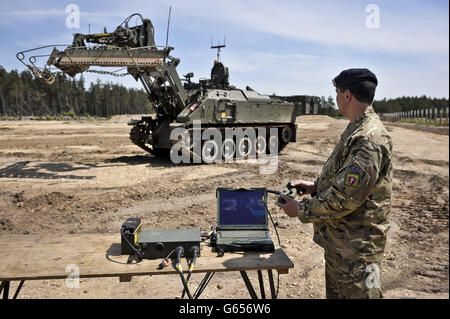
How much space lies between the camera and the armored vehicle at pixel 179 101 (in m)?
9.19

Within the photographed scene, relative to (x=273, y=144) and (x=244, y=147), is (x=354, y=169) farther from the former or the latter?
(x=273, y=144)

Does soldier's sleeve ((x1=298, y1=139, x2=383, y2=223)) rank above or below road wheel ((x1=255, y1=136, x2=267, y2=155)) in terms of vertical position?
above

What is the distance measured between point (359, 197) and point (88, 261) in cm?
175

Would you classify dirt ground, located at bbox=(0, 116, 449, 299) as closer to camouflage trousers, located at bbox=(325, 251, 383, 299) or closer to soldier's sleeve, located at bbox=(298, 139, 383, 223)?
camouflage trousers, located at bbox=(325, 251, 383, 299)

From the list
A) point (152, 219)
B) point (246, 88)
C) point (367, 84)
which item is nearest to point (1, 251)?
point (367, 84)

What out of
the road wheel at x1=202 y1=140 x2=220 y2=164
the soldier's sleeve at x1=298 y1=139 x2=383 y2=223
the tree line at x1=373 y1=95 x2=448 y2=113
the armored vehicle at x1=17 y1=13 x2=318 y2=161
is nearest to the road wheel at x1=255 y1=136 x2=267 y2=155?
the armored vehicle at x1=17 y1=13 x2=318 y2=161

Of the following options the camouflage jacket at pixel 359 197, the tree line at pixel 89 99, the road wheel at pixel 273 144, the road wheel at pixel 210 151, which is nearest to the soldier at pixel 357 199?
the camouflage jacket at pixel 359 197

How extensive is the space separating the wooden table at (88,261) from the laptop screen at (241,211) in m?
0.27

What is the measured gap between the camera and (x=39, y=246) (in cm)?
259

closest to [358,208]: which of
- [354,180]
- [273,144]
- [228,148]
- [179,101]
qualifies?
[354,180]

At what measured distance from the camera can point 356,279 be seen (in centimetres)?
212

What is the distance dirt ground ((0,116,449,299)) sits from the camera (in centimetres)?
386

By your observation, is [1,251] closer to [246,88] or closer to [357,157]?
[357,157]
